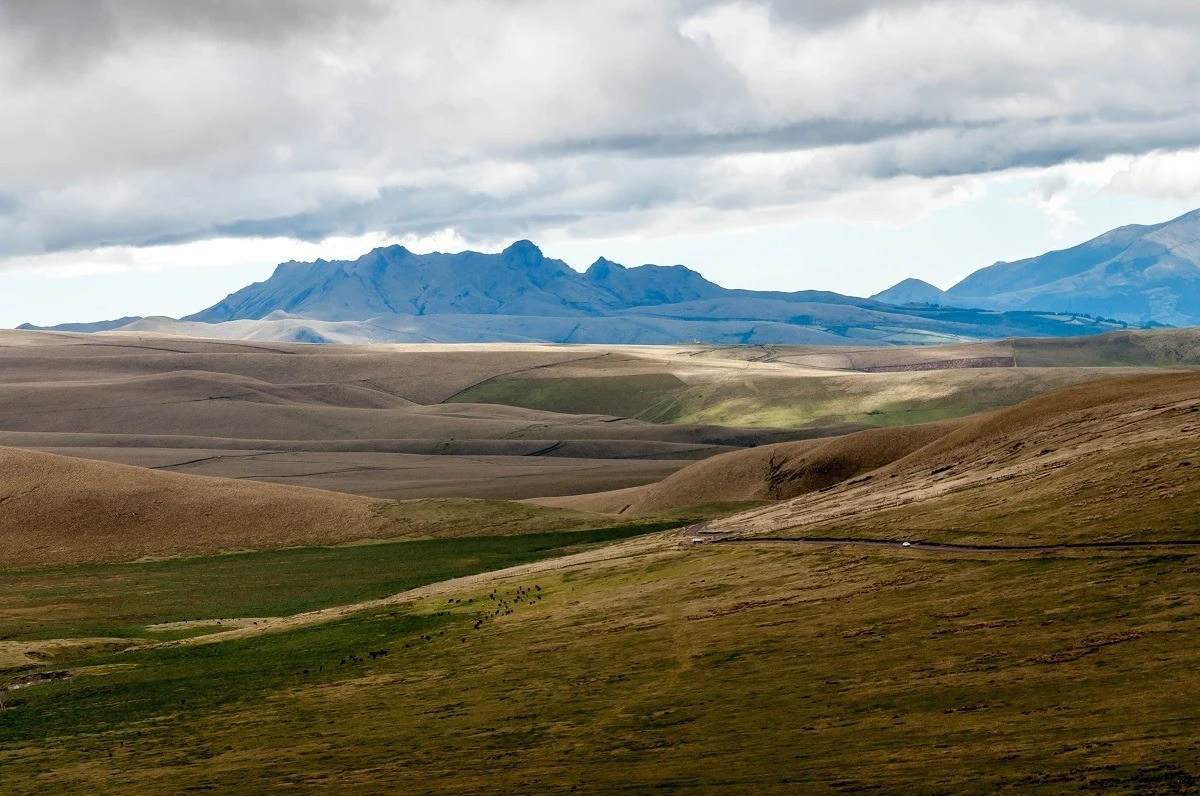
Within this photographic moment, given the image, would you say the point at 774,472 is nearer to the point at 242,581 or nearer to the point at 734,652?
the point at 242,581

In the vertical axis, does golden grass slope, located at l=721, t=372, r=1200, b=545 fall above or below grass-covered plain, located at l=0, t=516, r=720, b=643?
above

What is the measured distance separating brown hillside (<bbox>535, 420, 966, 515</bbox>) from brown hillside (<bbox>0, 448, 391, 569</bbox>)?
32394 mm

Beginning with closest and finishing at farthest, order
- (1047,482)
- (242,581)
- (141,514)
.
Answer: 1. (1047,482)
2. (242,581)
3. (141,514)

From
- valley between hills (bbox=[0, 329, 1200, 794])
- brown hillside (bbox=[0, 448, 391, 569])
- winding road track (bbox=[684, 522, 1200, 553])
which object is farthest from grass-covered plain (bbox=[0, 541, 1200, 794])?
brown hillside (bbox=[0, 448, 391, 569])

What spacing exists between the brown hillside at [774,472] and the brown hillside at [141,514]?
32.4 meters

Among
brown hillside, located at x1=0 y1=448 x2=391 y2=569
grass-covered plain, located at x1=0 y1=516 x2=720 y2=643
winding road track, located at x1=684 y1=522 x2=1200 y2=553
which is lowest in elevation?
grass-covered plain, located at x1=0 y1=516 x2=720 y2=643

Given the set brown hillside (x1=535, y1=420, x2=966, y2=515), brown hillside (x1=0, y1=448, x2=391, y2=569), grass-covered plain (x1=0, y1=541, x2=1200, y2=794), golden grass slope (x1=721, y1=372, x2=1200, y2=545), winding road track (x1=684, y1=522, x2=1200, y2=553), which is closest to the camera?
grass-covered plain (x1=0, y1=541, x2=1200, y2=794)

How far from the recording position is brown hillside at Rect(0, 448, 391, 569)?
364ft

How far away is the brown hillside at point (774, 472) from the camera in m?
124

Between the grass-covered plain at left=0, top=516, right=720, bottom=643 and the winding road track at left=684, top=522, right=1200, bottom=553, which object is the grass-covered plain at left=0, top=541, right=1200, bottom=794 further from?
the grass-covered plain at left=0, top=516, right=720, bottom=643

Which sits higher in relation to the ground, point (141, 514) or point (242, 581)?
point (141, 514)

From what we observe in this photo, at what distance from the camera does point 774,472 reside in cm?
13362

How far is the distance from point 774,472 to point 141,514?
63.5m

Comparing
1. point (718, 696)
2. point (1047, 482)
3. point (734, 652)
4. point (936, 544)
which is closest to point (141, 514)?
point (936, 544)
